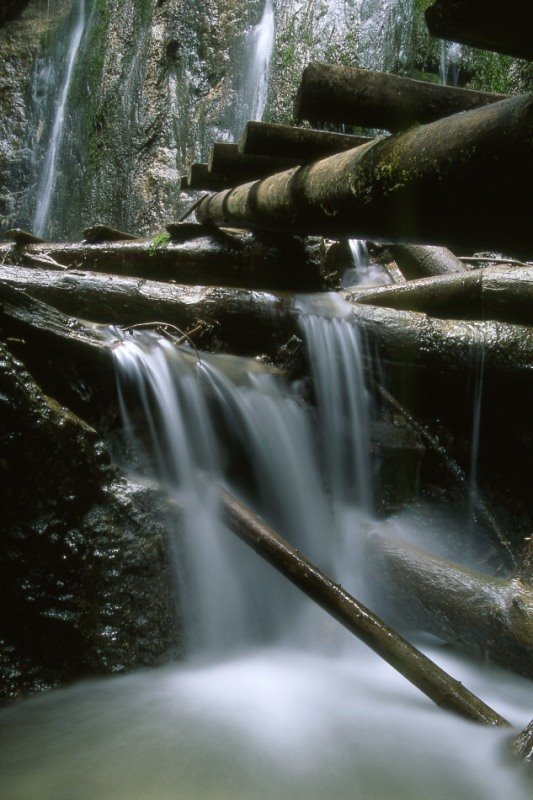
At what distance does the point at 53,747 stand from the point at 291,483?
7.83ft

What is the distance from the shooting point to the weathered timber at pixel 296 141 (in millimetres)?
3900

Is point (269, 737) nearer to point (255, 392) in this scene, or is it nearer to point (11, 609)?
point (11, 609)

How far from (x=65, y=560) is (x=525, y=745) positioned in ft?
7.22

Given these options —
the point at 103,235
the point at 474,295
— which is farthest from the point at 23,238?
the point at 474,295

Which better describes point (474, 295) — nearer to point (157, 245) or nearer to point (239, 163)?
point (239, 163)

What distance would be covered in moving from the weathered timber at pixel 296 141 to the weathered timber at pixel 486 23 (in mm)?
2224

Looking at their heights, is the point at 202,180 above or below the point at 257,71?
below

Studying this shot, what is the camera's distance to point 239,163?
5.18m

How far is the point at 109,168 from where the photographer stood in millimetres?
11797

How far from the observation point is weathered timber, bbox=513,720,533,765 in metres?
2.14

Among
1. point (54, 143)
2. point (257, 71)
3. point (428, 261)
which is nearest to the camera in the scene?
point (428, 261)

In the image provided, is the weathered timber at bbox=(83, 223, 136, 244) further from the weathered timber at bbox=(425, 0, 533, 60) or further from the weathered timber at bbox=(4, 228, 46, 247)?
the weathered timber at bbox=(425, 0, 533, 60)

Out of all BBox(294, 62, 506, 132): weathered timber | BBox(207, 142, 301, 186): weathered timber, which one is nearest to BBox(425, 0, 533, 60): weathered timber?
BBox(294, 62, 506, 132): weathered timber

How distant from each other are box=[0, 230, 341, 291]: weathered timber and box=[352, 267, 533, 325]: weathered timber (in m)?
0.90
